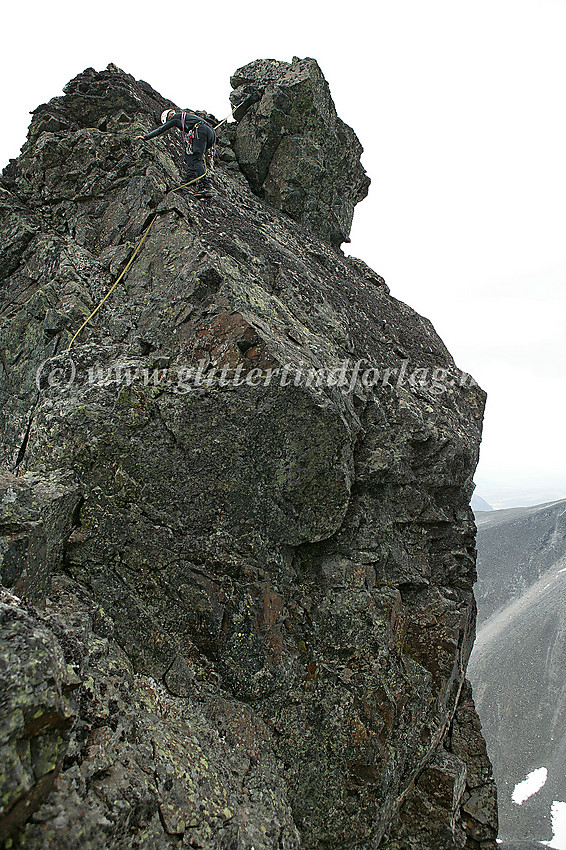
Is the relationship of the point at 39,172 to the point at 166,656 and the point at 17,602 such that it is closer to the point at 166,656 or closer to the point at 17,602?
the point at 17,602

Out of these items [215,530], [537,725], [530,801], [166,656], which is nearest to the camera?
[166,656]

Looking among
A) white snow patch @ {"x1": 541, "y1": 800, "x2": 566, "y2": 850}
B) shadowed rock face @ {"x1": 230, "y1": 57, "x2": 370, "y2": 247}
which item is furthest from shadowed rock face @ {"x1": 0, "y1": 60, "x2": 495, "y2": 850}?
white snow patch @ {"x1": 541, "y1": 800, "x2": 566, "y2": 850}

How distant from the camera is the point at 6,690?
4918 mm

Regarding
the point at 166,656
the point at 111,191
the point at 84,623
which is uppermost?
the point at 111,191

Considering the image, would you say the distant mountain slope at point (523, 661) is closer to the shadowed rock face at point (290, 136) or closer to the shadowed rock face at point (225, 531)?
the shadowed rock face at point (225, 531)

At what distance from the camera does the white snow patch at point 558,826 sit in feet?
130

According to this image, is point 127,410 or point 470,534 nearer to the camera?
point 127,410

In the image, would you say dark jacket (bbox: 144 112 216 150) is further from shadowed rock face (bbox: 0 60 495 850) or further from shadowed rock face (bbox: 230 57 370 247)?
shadowed rock face (bbox: 230 57 370 247)

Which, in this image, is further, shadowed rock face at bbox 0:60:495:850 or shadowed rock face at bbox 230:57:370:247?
shadowed rock face at bbox 230:57:370:247

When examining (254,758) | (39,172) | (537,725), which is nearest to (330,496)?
(254,758)

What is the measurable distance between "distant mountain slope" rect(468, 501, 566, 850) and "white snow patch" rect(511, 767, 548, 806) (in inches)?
13.3

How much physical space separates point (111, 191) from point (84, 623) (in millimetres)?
10212

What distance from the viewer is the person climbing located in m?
12.0

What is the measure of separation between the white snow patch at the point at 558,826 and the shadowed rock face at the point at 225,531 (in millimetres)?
42115
